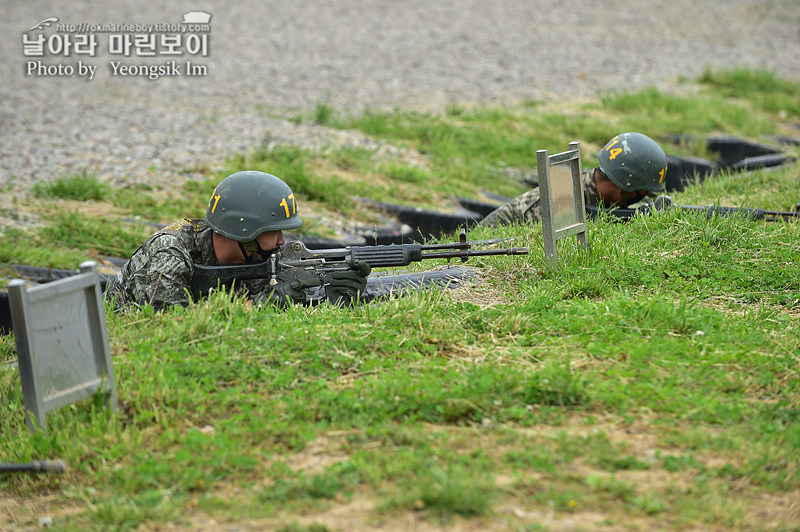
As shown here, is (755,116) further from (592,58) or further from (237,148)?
(237,148)

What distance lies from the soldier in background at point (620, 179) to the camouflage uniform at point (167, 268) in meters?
2.62

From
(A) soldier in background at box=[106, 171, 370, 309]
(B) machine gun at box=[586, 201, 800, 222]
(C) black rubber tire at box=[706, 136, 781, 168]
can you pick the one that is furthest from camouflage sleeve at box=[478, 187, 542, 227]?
(C) black rubber tire at box=[706, 136, 781, 168]

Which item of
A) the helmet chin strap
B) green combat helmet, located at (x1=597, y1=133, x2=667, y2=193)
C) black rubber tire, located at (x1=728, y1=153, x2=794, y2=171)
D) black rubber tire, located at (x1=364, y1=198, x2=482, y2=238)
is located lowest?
black rubber tire, located at (x1=364, y1=198, x2=482, y2=238)

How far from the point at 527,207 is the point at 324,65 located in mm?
10641

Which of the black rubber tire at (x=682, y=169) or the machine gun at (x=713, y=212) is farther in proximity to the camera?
the black rubber tire at (x=682, y=169)

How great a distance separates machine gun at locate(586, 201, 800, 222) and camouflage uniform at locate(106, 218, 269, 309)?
288 centimetres

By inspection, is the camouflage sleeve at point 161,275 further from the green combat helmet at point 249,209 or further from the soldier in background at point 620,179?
the soldier in background at point 620,179

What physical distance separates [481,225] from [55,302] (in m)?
4.61

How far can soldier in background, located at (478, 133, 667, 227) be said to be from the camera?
284 inches

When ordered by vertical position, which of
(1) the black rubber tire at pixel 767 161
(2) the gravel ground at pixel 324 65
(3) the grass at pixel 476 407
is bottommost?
(3) the grass at pixel 476 407

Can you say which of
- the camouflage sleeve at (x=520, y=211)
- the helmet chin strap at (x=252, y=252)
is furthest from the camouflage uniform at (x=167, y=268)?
the camouflage sleeve at (x=520, y=211)

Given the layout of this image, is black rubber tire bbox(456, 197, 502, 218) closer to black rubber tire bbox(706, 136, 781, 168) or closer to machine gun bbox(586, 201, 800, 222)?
machine gun bbox(586, 201, 800, 222)

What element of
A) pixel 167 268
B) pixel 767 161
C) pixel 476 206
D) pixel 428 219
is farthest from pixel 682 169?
pixel 167 268

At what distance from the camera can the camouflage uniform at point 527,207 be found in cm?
745
